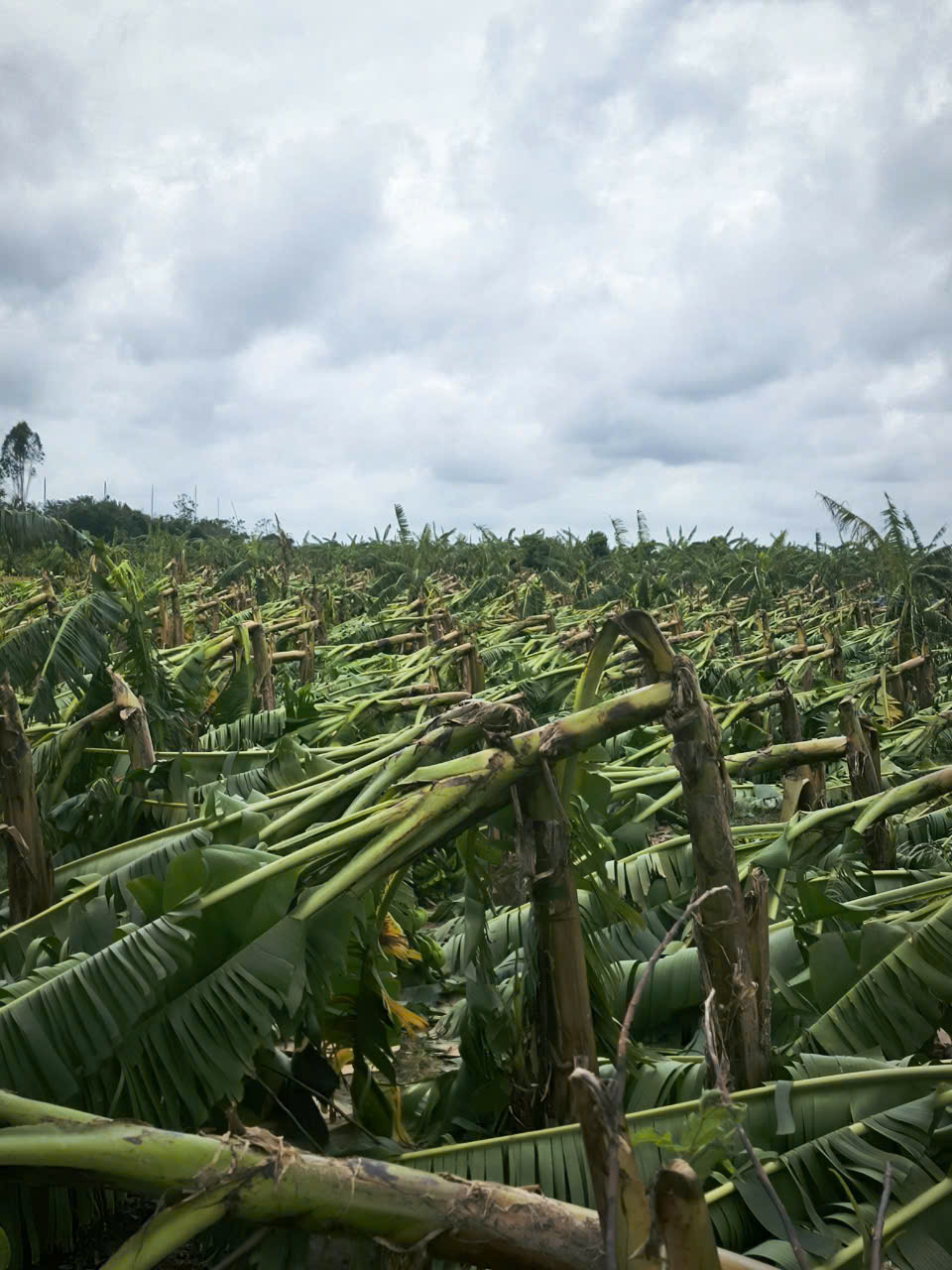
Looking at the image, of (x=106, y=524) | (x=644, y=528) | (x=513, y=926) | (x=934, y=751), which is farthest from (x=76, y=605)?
(x=106, y=524)

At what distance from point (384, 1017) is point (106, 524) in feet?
185

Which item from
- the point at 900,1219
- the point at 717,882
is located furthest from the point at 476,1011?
the point at 900,1219

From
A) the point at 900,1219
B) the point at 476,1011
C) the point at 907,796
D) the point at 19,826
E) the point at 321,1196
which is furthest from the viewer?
the point at 907,796

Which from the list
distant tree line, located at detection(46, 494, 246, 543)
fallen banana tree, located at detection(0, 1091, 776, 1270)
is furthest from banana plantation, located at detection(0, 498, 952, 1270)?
distant tree line, located at detection(46, 494, 246, 543)

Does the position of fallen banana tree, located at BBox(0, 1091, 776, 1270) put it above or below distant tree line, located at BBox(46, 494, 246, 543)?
below

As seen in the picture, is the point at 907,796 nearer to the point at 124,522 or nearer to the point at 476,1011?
the point at 476,1011

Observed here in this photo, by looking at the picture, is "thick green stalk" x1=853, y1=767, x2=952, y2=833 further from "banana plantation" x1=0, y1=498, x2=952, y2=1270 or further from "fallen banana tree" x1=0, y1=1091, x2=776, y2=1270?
"fallen banana tree" x1=0, y1=1091, x2=776, y2=1270

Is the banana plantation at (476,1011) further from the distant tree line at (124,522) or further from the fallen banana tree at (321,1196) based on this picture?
the distant tree line at (124,522)

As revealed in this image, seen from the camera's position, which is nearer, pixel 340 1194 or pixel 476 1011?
pixel 340 1194

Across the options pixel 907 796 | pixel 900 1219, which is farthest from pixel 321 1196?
pixel 907 796

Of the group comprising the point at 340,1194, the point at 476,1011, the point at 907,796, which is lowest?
the point at 476,1011

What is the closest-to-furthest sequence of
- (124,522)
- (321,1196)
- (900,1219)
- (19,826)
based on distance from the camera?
1. (321,1196)
2. (900,1219)
3. (19,826)
4. (124,522)

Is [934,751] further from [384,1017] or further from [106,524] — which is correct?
[106,524]

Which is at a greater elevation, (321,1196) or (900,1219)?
(321,1196)
